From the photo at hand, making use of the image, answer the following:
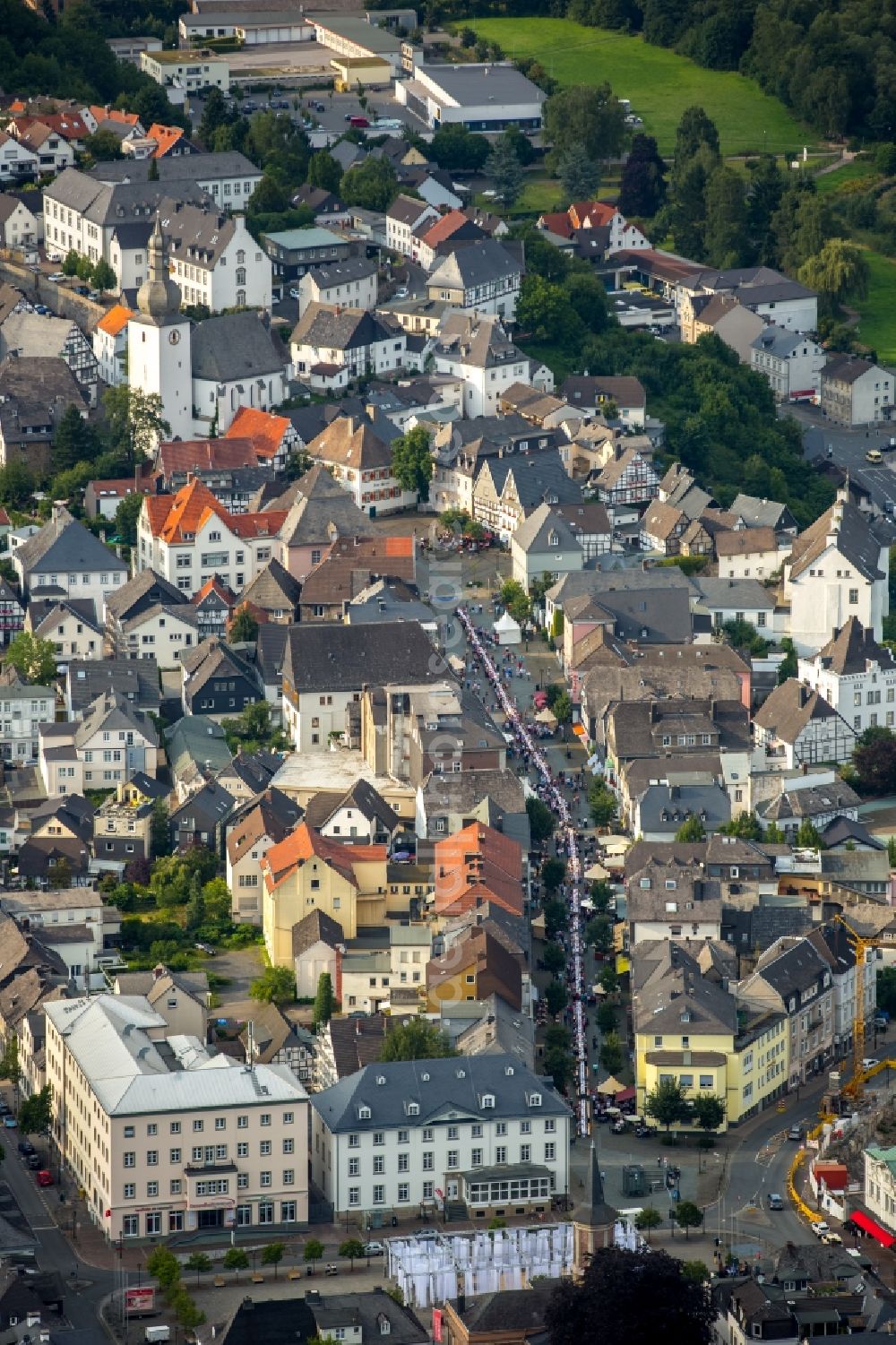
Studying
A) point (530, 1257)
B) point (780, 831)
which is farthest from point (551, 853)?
point (530, 1257)

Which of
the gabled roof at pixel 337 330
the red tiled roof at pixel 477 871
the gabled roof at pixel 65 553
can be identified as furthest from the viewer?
the gabled roof at pixel 337 330

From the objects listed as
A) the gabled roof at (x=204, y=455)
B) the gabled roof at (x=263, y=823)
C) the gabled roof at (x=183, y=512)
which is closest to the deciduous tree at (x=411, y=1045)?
the gabled roof at (x=263, y=823)

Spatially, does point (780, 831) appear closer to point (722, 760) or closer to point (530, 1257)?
point (722, 760)

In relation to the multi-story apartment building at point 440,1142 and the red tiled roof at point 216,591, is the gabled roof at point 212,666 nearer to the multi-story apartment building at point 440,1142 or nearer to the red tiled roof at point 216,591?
the red tiled roof at point 216,591

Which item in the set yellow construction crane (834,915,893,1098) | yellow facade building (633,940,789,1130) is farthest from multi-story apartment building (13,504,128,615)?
yellow facade building (633,940,789,1130)

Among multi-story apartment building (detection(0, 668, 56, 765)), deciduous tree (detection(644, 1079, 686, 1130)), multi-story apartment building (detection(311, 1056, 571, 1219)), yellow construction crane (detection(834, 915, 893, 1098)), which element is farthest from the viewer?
multi-story apartment building (detection(0, 668, 56, 765))

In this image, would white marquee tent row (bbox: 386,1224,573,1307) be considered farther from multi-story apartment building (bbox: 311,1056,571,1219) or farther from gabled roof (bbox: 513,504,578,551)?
gabled roof (bbox: 513,504,578,551)

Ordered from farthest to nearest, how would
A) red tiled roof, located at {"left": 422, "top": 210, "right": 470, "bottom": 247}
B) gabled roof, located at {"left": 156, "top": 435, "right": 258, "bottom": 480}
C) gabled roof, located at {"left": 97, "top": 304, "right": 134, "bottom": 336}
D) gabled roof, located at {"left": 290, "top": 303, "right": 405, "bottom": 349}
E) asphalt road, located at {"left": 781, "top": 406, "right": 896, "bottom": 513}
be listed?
1. red tiled roof, located at {"left": 422, "top": 210, "right": 470, "bottom": 247}
2. asphalt road, located at {"left": 781, "top": 406, "right": 896, "bottom": 513}
3. gabled roof, located at {"left": 290, "top": 303, "right": 405, "bottom": 349}
4. gabled roof, located at {"left": 97, "top": 304, "right": 134, "bottom": 336}
5. gabled roof, located at {"left": 156, "top": 435, "right": 258, "bottom": 480}
